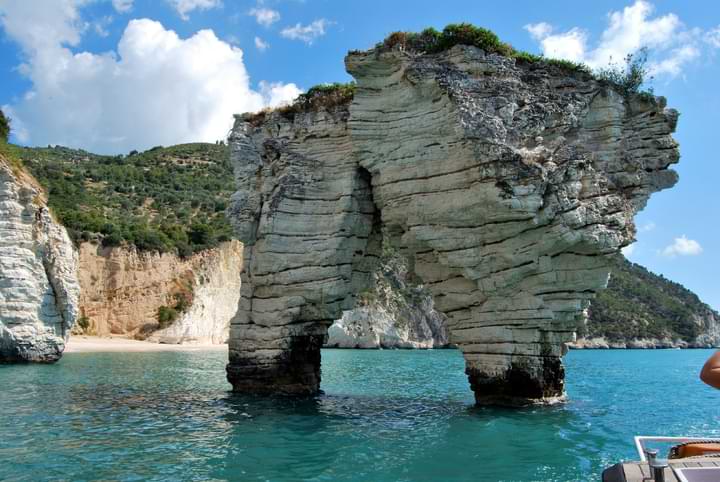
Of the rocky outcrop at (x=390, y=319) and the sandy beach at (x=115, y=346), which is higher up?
the rocky outcrop at (x=390, y=319)

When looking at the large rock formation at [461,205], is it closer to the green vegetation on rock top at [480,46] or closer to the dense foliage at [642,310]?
the green vegetation on rock top at [480,46]

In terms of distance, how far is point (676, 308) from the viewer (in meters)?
110

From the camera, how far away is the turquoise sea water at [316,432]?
10.4 meters

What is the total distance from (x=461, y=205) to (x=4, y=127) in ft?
101

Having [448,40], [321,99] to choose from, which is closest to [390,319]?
[321,99]

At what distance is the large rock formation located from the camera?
16625 millimetres

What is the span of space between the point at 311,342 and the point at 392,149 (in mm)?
7039

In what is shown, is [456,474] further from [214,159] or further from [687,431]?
[214,159]

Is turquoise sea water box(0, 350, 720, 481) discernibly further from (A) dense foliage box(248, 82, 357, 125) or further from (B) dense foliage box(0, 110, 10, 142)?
(B) dense foliage box(0, 110, 10, 142)

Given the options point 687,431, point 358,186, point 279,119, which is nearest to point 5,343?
point 279,119

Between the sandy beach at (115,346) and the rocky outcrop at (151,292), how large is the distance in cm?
205

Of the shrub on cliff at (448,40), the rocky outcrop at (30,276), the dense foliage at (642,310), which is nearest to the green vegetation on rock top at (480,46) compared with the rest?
the shrub on cliff at (448,40)

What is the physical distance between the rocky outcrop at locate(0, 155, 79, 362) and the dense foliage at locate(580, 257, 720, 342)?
82.7 meters

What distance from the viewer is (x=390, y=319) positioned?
79.9 meters
